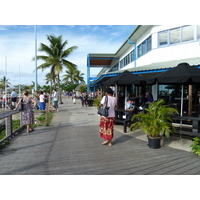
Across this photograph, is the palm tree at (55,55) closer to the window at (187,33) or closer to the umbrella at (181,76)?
the window at (187,33)

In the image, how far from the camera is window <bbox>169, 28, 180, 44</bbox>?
1220cm

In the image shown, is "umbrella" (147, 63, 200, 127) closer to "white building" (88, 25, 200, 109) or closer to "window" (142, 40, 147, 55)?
"white building" (88, 25, 200, 109)

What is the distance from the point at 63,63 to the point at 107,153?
2032 cm

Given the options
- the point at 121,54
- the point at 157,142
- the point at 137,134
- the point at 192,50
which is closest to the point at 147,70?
the point at 192,50

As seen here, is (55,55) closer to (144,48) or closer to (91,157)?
(144,48)

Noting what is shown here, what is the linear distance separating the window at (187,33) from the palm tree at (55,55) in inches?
582

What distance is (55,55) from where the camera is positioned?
22969 millimetres

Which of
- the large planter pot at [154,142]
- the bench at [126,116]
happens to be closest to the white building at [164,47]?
the bench at [126,116]

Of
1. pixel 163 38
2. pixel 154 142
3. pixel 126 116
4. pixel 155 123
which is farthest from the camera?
pixel 163 38

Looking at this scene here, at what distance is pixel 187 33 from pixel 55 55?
1616cm

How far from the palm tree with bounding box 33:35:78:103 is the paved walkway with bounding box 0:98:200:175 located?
57.8 ft

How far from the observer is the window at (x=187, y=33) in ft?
38.0

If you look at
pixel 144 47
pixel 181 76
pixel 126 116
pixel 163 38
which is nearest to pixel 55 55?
pixel 144 47

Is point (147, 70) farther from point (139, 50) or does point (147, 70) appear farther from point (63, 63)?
point (63, 63)
